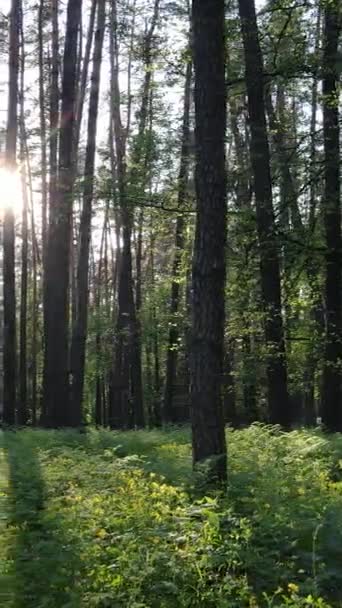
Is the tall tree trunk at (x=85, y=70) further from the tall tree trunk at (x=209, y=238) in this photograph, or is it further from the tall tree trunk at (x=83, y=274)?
the tall tree trunk at (x=209, y=238)

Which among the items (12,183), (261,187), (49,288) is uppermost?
(12,183)

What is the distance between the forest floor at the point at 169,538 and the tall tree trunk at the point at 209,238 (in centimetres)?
62

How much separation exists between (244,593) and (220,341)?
3424mm

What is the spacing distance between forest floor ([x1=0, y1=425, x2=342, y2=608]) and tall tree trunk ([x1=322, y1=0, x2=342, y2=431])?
4.97m

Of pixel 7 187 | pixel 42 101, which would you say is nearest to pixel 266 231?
pixel 7 187

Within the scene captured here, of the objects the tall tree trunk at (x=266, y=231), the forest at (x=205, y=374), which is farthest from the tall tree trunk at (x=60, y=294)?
the tall tree trunk at (x=266, y=231)

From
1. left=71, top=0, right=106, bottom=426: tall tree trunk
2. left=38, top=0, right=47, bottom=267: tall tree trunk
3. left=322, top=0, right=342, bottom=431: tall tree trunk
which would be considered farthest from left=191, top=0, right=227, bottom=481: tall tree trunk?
left=38, top=0, right=47, bottom=267: tall tree trunk

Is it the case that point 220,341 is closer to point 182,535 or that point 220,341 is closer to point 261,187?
point 182,535

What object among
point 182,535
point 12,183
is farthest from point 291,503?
point 12,183

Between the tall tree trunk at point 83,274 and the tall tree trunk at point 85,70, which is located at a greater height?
the tall tree trunk at point 85,70

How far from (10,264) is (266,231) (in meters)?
9.57

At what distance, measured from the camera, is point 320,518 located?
16.4 ft

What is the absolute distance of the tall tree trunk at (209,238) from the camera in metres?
6.78

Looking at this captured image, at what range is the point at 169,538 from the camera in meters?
4.29
